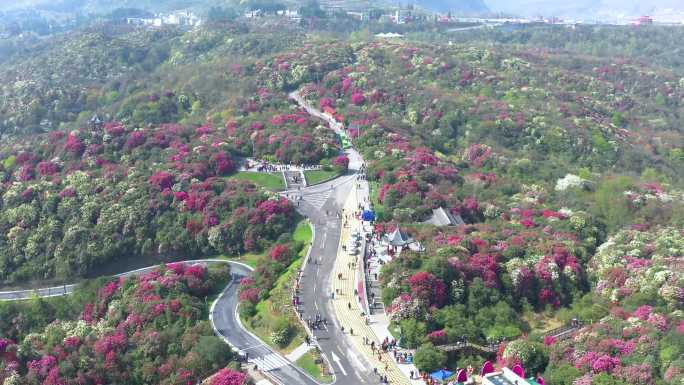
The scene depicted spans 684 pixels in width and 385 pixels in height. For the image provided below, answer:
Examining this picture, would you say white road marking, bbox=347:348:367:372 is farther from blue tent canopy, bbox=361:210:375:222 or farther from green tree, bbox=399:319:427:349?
blue tent canopy, bbox=361:210:375:222

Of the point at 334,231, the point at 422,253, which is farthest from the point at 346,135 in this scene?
the point at 422,253

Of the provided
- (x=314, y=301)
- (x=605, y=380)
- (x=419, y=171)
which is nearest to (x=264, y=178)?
(x=419, y=171)

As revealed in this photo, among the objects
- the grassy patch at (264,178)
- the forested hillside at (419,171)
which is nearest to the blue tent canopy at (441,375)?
the forested hillside at (419,171)

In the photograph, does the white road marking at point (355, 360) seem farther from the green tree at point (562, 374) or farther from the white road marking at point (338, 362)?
the green tree at point (562, 374)

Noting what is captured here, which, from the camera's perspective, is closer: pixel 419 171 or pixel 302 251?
pixel 302 251

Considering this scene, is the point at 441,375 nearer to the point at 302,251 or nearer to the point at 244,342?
the point at 244,342

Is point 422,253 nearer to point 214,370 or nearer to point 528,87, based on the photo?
point 214,370
